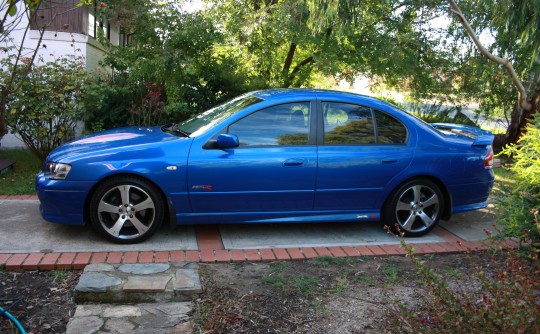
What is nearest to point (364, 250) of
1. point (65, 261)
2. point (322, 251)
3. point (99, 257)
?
point (322, 251)

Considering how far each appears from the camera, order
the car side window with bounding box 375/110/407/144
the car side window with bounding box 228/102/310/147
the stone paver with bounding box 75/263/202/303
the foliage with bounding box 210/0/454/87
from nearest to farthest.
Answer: the stone paver with bounding box 75/263/202/303 < the car side window with bounding box 228/102/310/147 < the car side window with bounding box 375/110/407/144 < the foliage with bounding box 210/0/454/87

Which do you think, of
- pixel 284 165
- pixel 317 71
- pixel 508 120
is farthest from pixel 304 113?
pixel 508 120

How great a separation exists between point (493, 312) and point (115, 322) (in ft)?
7.74

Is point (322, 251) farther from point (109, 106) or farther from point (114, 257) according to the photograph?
point (109, 106)

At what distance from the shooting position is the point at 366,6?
8.71 meters

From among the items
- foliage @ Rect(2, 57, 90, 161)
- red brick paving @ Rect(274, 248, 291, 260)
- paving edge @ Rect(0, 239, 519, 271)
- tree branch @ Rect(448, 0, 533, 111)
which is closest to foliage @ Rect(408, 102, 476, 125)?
tree branch @ Rect(448, 0, 533, 111)

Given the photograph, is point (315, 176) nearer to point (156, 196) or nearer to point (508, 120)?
point (156, 196)

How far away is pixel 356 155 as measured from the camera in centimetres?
501

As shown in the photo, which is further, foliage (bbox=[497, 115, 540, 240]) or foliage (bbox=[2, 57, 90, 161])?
foliage (bbox=[2, 57, 90, 161])

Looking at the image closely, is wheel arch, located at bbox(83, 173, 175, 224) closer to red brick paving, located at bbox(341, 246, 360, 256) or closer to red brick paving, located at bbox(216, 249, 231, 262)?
red brick paving, located at bbox(216, 249, 231, 262)

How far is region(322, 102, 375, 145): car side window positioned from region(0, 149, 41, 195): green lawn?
392 cm

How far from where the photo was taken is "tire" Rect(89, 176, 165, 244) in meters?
4.54

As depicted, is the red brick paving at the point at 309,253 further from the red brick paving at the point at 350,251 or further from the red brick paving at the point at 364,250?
the red brick paving at the point at 364,250

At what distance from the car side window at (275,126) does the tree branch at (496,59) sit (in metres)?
3.75
